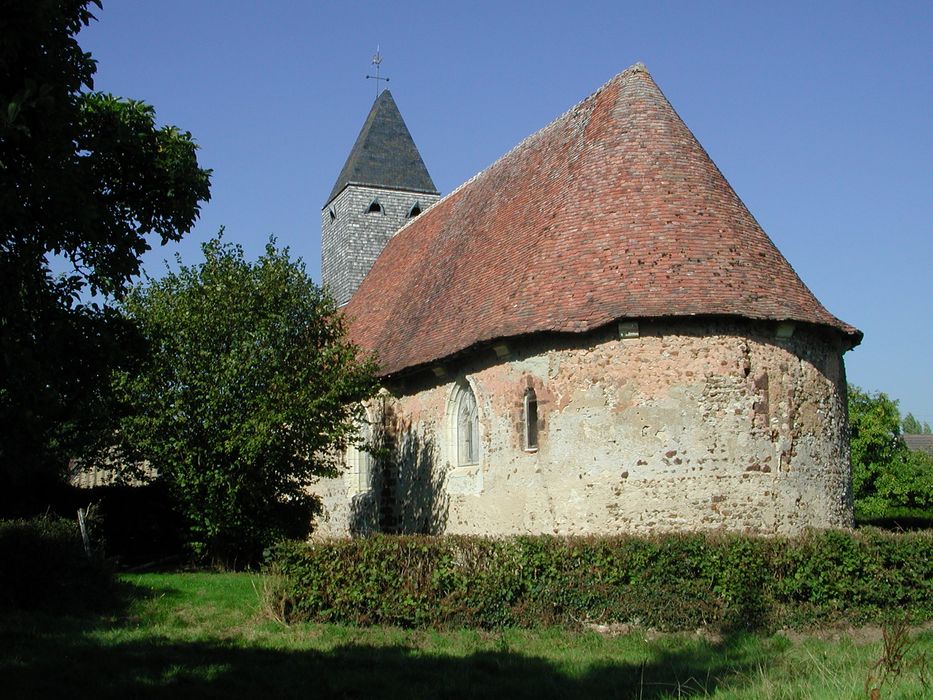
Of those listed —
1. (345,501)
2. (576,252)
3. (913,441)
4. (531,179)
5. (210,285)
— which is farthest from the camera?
(913,441)

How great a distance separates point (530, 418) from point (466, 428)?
2117 mm

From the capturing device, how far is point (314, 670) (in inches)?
326

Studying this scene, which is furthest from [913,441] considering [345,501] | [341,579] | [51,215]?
[51,215]

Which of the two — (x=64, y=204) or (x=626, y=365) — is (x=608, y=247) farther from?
(x=64, y=204)

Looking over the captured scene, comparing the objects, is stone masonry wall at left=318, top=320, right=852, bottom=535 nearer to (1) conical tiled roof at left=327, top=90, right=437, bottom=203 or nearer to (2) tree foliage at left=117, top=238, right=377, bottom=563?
(2) tree foliage at left=117, top=238, right=377, bottom=563

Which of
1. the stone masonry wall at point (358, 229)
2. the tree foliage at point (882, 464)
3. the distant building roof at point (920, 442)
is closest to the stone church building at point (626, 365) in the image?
the stone masonry wall at point (358, 229)

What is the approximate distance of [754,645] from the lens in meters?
9.59

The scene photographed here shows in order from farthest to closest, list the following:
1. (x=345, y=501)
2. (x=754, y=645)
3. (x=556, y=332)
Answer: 1. (x=345, y=501)
2. (x=556, y=332)
3. (x=754, y=645)

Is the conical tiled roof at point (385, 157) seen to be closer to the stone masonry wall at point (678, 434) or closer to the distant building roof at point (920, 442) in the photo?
the stone masonry wall at point (678, 434)

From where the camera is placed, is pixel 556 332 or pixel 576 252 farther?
pixel 576 252

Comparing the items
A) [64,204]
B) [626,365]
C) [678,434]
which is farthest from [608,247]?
[64,204]

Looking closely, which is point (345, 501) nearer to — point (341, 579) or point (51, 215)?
point (341, 579)

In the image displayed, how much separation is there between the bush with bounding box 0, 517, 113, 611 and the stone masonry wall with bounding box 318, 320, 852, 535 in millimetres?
5753

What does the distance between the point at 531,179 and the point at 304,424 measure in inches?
256
